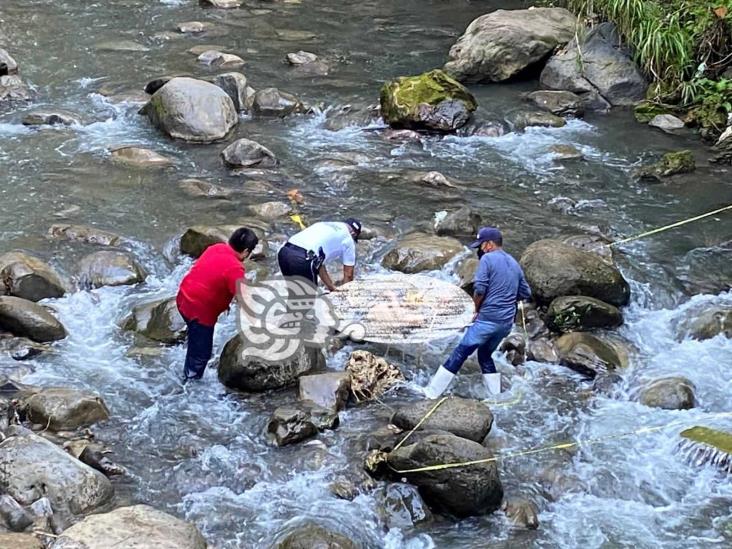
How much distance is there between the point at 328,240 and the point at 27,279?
3.18 metres

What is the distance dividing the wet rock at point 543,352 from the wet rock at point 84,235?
4913 mm

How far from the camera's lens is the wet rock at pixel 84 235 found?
34.7ft

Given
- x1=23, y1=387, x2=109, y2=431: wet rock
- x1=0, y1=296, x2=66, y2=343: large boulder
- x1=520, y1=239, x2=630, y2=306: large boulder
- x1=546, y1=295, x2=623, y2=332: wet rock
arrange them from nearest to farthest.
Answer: x1=23, y1=387, x2=109, y2=431: wet rock < x1=0, y1=296, x2=66, y2=343: large boulder < x1=546, y1=295, x2=623, y2=332: wet rock < x1=520, y1=239, x2=630, y2=306: large boulder

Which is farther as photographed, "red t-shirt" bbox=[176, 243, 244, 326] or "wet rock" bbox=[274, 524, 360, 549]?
"red t-shirt" bbox=[176, 243, 244, 326]

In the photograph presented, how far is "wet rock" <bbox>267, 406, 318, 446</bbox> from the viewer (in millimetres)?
7492

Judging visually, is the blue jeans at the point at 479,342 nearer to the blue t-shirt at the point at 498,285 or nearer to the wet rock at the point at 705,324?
the blue t-shirt at the point at 498,285

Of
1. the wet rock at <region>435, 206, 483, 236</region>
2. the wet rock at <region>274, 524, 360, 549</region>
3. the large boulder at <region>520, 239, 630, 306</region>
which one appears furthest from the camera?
the wet rock at <region>435, 206, 483, 236</region>

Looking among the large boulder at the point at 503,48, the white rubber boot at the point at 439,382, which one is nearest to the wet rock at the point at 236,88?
the large boulder at the point at 503,48

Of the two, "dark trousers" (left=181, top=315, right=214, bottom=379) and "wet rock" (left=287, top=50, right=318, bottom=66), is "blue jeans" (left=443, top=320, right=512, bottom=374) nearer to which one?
"dark trousers" (left=181, top=315, right=214, bottom=379)

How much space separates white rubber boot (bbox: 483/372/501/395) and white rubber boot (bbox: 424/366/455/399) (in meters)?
0.34

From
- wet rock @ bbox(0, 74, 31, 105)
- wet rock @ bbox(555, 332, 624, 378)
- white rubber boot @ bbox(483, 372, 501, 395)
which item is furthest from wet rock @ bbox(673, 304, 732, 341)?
wet rock @ bbox(0, 74, 31, 105)

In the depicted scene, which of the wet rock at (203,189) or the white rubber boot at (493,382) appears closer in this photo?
the white rubber boot at (493,382)

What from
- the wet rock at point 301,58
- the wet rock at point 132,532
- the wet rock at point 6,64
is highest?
the wet rock at point 6,64

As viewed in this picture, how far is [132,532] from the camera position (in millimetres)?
5887
